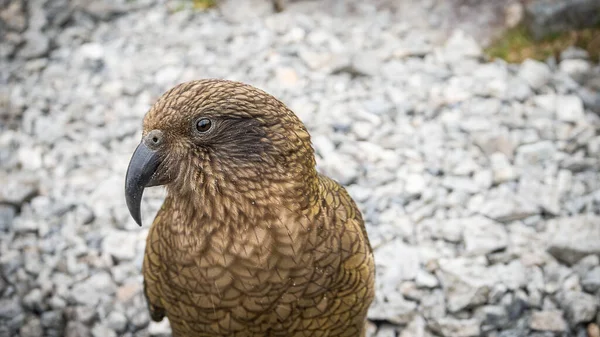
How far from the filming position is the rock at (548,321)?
3.29 metres

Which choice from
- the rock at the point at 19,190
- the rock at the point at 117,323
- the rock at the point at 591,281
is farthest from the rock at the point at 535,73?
the rock at the point at 19,190

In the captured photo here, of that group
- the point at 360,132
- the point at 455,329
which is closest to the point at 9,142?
the point at 360,132

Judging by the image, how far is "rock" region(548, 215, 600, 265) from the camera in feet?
11.5

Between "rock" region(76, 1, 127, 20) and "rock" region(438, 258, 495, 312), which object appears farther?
"rock" region(76, 1, 127, 20)

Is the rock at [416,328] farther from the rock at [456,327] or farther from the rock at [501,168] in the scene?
the rock at [501,168]

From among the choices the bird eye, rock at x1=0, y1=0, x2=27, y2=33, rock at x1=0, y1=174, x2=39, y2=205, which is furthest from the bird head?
rock at x1=0, y1=0, x2=27, y2=33

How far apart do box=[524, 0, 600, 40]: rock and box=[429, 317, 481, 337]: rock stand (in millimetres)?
2605

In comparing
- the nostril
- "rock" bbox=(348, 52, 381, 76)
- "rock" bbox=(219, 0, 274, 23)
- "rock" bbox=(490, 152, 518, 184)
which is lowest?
the nostril

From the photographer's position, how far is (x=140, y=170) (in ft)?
7.14

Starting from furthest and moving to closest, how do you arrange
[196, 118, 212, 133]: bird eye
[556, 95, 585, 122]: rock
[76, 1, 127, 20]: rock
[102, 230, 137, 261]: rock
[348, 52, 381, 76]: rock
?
[76, 1, 127, 20]: rock, [348, 52, 381, 76]: rock, [556, 95, 585, 122]: rock, [102, 230, 137, 261]: rock, [196, 118, 212, 133]: bird eye

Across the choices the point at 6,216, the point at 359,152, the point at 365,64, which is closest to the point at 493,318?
the point at 359,152

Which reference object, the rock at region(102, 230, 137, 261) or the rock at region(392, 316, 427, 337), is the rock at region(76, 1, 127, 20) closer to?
the rock at region(102, 230, 137, 261)

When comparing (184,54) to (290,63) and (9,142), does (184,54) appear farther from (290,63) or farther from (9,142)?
(9,142)

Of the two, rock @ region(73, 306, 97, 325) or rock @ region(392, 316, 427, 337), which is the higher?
rock @ region(392, 316, 427, 337)
